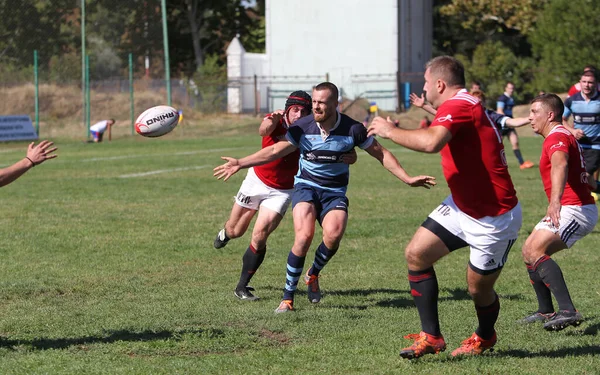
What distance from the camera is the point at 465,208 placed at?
20.1 ft

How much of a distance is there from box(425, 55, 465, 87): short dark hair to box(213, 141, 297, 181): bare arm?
208 cm

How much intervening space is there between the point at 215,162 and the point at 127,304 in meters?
16.4

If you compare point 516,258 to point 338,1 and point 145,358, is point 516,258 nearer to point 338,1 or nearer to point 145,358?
point 145,358

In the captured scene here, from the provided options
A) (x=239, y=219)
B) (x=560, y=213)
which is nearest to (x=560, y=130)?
(x=560, y=213)

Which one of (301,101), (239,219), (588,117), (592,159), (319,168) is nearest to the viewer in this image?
(319,168)

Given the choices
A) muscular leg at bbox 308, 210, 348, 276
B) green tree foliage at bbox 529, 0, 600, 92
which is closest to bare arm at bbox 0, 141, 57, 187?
muscular leg at bbox 308, 210, 348, 276

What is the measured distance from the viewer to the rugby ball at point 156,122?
956 centimetres

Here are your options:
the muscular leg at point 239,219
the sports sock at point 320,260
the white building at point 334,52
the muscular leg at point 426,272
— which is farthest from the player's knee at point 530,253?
the white building at point 334,52

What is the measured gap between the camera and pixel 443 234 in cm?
621

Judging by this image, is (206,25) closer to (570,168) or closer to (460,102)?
(570,168)

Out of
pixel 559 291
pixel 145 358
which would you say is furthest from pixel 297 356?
pixel 559 291

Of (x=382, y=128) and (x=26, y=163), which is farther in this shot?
(x=26, y=163)

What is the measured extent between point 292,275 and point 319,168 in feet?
3.42

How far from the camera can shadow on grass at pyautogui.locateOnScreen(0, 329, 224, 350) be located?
21.7 ft
